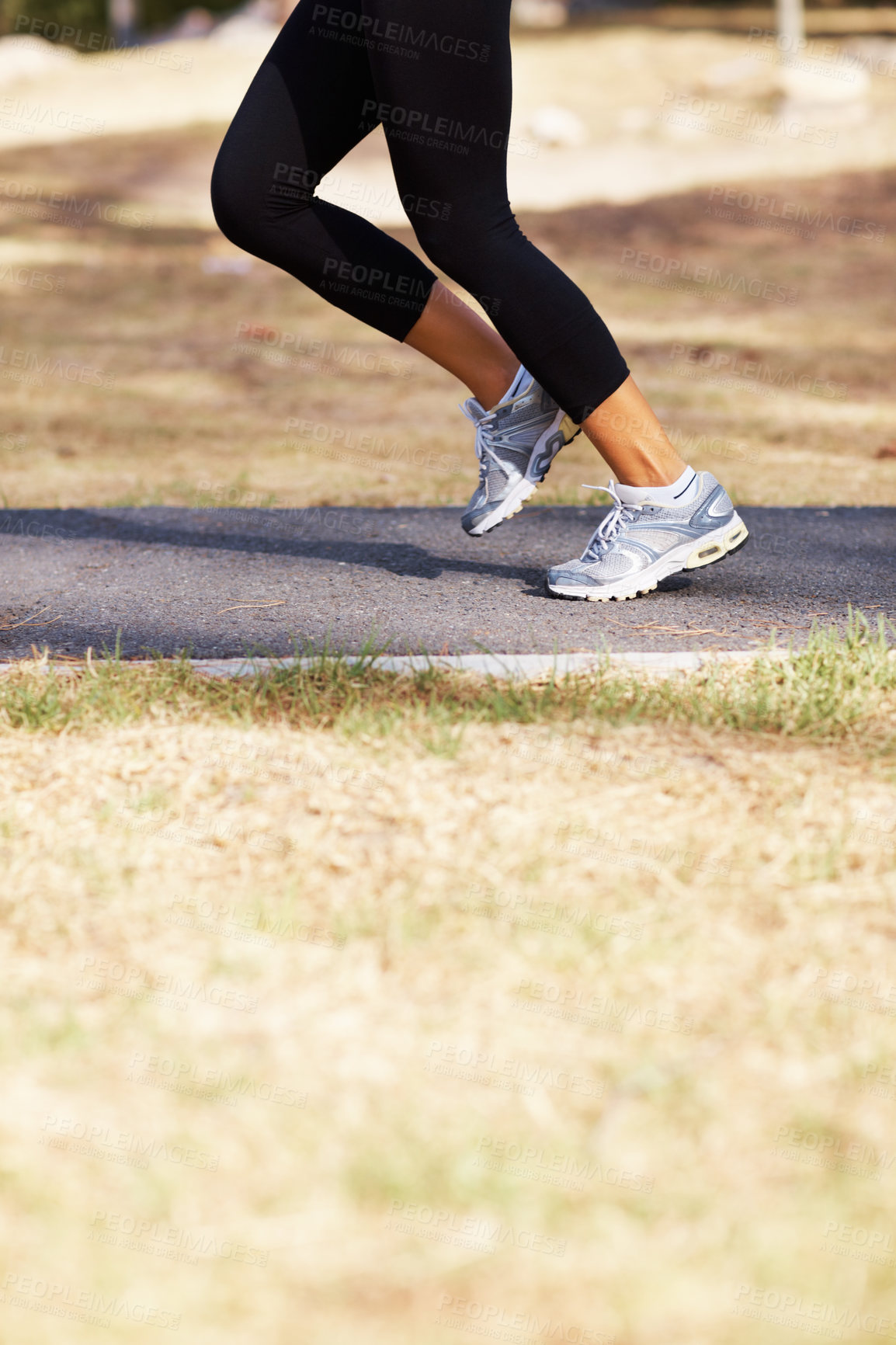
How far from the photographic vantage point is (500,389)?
287 centimetres

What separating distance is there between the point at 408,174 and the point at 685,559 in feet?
3.26

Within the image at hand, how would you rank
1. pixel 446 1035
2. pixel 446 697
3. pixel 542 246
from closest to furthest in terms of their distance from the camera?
pixel 446 1035 → pixel 446 697 → pixel 542 246

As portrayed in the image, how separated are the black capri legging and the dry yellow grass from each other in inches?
35.2

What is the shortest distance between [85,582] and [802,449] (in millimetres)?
4109

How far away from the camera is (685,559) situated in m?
2.87

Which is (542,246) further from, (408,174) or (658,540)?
(408,174)

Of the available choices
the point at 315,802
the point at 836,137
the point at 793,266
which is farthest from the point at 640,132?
the point at 315,802

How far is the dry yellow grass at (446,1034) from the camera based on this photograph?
1332mm

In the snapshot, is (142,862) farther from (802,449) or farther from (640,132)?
(640,132)

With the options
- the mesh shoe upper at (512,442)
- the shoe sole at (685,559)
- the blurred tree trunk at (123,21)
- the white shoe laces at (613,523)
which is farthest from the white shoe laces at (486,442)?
the blurred tree trunk at (123,21)

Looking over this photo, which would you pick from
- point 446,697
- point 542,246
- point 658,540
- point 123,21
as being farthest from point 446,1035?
point 123,21

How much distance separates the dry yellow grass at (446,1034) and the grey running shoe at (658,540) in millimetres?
627

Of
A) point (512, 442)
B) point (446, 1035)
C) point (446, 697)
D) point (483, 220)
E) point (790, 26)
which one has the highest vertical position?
point (790, 26)

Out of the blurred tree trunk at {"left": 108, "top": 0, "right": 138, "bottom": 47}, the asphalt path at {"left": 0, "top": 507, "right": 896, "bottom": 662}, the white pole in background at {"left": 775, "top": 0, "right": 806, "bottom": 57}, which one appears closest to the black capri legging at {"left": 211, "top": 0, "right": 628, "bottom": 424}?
the asphalt path at {"left": 0, "top": 507, "right": 896, "bottom": 662}
